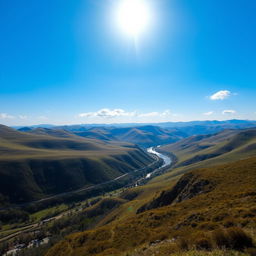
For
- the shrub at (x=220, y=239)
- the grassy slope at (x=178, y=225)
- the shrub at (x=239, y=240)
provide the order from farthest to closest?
the grassy slope at (x=178, y=225) < the shrub at (x=220, y=239) < the shrub at (x=239, y=240)

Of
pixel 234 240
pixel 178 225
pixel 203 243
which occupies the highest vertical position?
pixel 234 240

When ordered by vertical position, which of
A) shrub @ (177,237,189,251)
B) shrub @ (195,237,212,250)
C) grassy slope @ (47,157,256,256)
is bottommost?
grassy slope @ (47,157,256,256)

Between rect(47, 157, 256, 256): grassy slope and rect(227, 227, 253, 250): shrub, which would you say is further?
rect(47, 157, 256, 256): grassy slope

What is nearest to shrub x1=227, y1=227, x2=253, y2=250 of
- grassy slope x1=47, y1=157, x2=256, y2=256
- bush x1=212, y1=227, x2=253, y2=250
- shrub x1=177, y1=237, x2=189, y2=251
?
bush x1=212, y1=227, x2=253, y2=250

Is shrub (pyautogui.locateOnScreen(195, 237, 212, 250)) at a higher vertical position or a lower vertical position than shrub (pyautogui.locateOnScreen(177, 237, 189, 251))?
higher

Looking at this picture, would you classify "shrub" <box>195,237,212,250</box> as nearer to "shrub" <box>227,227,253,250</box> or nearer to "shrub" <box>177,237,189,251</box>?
"shrub" <box>177,237,189,251</box>

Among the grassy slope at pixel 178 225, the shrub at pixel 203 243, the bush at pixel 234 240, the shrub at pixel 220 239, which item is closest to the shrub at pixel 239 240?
the bush at pixel 234 240

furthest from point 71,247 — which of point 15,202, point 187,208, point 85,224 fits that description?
point 15,202

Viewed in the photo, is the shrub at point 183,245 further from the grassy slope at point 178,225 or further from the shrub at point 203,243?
the shrub at point 203,243

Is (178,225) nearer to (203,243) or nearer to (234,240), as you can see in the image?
(203,243)

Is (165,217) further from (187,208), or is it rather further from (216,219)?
(216,219)

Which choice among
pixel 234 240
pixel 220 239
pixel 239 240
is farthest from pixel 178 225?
pixel 239 240

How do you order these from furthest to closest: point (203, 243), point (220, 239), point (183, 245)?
1. point (183, 245)
2. point (203, 243)
3. point (220, 239)
